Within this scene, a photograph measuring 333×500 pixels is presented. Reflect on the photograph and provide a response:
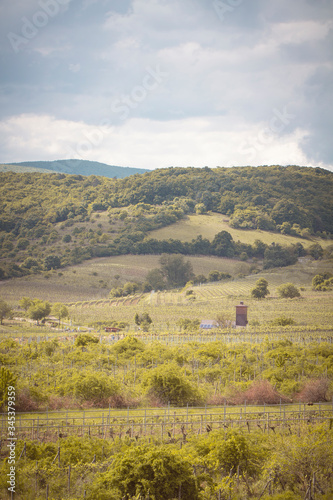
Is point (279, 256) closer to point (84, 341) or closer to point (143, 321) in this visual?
point (143, 321)

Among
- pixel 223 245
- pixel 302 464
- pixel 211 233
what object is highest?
pixel 211 233

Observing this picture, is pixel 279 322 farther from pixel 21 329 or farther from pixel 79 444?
pixel 79 444

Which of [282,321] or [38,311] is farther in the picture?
[38,311]

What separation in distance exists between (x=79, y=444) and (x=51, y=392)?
8643 mm

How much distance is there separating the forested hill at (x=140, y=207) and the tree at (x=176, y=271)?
55.1 feet

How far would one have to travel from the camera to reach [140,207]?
5413 inches

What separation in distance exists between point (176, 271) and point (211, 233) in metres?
32.9

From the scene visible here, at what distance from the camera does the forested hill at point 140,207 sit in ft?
366

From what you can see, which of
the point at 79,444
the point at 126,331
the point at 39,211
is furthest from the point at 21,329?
the point at 39,211

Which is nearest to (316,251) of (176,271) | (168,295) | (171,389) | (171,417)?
(176,271)

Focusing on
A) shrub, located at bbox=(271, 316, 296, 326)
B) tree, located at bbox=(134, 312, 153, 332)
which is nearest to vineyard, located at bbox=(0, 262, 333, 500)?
tree, located at bbox=(134, 312, 153, 332)

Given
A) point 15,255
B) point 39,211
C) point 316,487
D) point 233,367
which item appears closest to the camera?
point 316,487

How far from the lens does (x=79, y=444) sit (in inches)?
579

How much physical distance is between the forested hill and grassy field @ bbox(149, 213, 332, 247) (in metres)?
2.82
